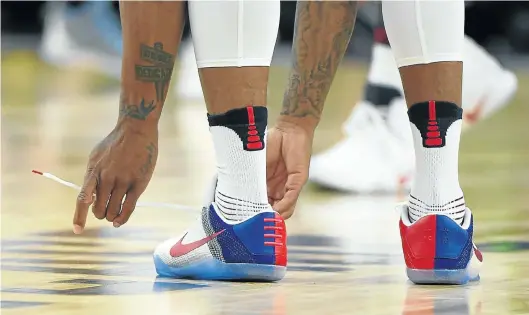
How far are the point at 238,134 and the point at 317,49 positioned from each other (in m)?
0.39

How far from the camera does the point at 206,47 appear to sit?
6.39 ft

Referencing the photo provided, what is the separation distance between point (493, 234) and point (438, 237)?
534 millimetres

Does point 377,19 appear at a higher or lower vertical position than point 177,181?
higher

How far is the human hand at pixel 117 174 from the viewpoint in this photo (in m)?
2.02

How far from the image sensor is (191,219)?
2.74 meters

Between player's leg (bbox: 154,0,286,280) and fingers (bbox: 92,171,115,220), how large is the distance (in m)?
0.15

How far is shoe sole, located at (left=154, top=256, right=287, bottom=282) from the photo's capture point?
1.99 meters

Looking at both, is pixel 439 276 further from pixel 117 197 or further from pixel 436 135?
pixel 117 197

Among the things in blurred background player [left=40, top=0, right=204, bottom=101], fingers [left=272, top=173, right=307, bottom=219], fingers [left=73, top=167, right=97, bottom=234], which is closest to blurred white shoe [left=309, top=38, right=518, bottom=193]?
fingers [left=272, top=173, right=307, bottom=219]

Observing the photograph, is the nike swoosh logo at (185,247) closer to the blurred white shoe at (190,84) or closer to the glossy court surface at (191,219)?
the glossy court surface at (191,219)

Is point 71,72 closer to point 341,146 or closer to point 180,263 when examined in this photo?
point 341,146

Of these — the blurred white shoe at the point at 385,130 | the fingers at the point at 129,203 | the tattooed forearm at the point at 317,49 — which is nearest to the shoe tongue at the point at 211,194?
the fingers at the point at 129,203

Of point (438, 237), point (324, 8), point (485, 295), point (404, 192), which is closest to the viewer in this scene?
point (485, 295)

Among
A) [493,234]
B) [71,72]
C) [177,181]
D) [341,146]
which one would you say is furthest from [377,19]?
[71,72]
